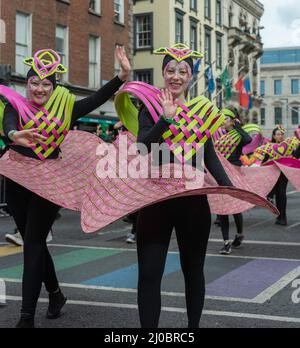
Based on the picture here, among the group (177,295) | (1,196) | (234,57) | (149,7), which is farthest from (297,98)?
(177,295)

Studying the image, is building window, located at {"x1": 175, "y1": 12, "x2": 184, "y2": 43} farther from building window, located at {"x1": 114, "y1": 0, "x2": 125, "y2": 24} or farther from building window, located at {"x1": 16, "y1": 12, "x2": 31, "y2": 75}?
building window, located at {"x1": 16, "y1": 12, "x2": 31, "y2": 75}

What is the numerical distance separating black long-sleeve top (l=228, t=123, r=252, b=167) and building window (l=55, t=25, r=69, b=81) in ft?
55.4

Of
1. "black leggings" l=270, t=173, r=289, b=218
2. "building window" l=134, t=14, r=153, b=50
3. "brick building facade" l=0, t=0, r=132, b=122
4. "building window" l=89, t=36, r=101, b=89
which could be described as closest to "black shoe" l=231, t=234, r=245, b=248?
"black leggings" l=270, t=173, r=289, b=218

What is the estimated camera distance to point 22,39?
22.3 meters

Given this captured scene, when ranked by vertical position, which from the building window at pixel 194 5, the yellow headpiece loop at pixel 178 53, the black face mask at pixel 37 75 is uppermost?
the building window at pixel 194 5

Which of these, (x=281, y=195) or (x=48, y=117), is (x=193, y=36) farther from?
(x=48, y=117)

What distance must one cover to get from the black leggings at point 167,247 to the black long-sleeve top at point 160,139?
25cm

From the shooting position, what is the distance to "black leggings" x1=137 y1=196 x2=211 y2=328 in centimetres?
327

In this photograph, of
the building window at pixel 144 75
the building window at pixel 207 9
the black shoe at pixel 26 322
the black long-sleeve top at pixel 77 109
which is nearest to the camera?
the black shoe at pixel 26 322

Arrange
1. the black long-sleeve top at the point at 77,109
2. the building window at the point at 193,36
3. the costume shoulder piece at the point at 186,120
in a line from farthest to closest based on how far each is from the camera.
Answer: the building window at the point at 193,36 → the black long-sleeve top at the point at 77,109 → the costume shoulder piece at the point at 186,120

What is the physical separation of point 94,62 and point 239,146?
19.4 meters

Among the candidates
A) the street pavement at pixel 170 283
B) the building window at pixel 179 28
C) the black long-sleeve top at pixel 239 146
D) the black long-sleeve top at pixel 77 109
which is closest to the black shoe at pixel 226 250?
the street pavement at pixel 170 283

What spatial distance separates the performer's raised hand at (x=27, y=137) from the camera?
3791mm

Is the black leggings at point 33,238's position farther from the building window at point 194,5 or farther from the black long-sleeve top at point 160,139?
the building window at point 194,5
